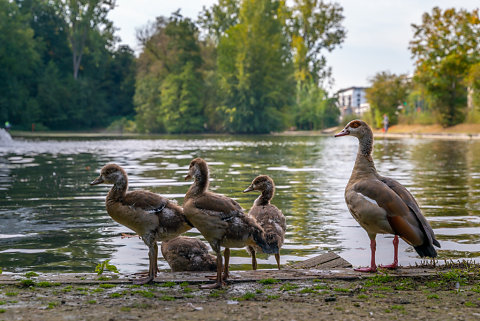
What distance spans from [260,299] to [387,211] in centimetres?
181

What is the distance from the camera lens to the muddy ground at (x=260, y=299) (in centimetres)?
501

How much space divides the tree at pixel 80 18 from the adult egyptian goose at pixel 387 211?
308 ft

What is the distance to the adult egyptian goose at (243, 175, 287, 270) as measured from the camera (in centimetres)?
732

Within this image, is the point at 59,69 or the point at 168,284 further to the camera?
the point at 59,69

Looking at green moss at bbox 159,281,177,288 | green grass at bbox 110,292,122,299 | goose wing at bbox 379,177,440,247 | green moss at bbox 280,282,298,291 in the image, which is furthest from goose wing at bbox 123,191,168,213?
goose wing at bbox 379,177,440,247

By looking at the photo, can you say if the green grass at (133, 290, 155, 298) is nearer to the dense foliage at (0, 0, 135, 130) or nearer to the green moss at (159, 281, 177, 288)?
the green moss at (159, 281, 177, 288)

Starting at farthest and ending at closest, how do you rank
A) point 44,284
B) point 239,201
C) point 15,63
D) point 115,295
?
1. point 15,63
2. point 239,201
3. point 44,284
4. point 115,295

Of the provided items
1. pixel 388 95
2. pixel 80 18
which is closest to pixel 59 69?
pixel 80 18

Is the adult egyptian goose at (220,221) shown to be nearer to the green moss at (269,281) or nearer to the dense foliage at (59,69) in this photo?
the green moss at (269,281)

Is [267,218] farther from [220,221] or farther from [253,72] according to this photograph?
[253,72]

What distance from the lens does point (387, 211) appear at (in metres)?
6.48

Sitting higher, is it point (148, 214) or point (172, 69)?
point (172, 69)

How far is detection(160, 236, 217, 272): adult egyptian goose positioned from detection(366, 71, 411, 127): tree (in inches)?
2785

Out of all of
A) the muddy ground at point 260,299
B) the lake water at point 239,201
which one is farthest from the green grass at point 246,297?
the lake water at point 239,201
